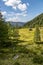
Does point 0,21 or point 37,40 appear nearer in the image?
point 0,21

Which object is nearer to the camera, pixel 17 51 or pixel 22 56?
pixel 22 56

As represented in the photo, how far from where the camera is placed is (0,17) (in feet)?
212

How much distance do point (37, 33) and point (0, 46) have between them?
32.1m

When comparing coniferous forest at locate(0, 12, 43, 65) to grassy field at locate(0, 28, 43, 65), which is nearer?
grassy field at locate(0, 28, 43, 65)

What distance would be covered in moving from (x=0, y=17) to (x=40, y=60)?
3184 cm

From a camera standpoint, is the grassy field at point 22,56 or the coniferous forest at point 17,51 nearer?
the grassy field at point 22,56

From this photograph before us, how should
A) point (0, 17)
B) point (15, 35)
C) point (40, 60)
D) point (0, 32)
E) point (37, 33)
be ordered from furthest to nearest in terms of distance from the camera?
1. point (15, 35)
2. point (37, 33)
3. point (0, 17)
4. point (0, 32)
5. point (40, 60)

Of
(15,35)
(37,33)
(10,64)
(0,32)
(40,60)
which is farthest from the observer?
(15,35)

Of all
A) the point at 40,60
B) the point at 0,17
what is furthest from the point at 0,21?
the point at 40,60

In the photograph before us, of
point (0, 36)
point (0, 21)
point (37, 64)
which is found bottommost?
point (37, 64)

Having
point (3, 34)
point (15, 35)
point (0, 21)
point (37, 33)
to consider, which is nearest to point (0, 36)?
point (3, 34)

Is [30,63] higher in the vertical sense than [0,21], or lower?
lower

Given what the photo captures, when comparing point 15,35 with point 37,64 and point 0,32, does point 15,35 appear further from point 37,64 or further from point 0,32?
point 37,64

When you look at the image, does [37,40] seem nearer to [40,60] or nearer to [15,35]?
[15,35]
